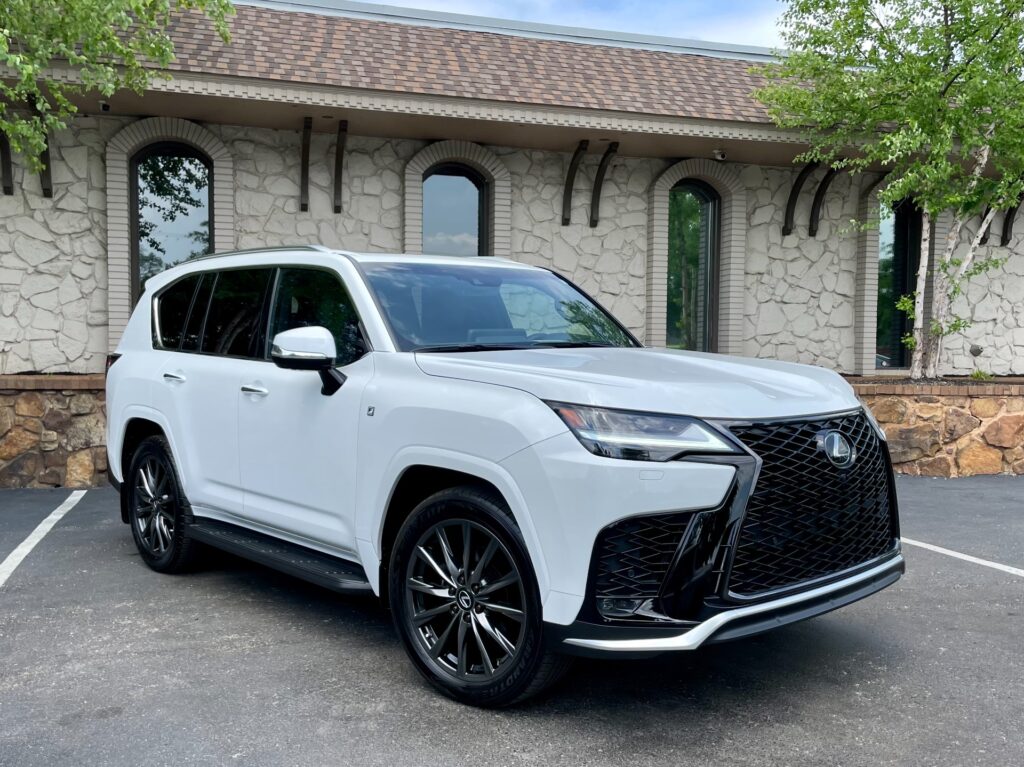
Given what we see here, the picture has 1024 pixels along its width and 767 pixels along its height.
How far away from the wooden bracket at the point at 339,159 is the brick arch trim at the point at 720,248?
4.40 metres

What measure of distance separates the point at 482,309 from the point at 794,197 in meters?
10.2

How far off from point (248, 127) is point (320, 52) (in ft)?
4.42

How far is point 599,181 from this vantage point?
42.0 ft

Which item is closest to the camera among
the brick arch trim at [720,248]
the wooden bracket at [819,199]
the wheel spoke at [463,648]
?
the wheel spoke at [463,648]

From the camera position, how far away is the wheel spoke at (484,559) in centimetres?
346

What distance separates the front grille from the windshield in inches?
54.7

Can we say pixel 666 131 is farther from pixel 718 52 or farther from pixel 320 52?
pixel 320 52

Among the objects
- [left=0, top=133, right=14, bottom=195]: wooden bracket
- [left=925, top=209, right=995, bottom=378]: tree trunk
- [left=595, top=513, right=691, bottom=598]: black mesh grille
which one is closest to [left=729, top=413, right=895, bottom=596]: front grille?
[left=595, top=513, right=691, bottom=598]: black mesh grille

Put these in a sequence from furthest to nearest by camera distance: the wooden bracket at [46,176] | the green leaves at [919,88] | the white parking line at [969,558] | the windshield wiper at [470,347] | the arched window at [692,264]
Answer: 1. the arched window at [692,264]
2. the wooden bracket at [46,176]
3. the green leaves at [919,88]
4. the white parking line at [969,558]
5. the windshield wiper at [470,347]

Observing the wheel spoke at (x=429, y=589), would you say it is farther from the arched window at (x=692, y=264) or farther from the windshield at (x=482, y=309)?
the arched window at (x=692, y=264)

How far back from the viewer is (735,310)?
13570 millimetres

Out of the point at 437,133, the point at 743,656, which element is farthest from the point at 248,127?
the point at 743,656

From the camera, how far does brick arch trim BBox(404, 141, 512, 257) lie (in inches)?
484

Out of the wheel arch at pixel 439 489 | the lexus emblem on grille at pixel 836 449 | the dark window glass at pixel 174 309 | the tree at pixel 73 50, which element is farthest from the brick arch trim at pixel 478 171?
the lexus emblem on grille at pixel 836 449
